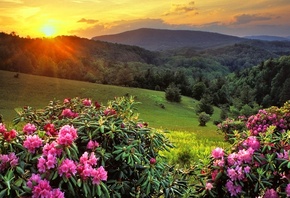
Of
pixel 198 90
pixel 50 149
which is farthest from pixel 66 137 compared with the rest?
pixel 198 90

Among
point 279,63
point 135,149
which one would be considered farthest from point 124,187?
point 279,63

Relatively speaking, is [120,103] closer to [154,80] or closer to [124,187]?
[124,187]

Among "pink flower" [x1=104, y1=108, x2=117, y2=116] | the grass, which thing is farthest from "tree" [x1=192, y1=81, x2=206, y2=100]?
"pink flower" [x1=104, y1=108, x2=117, y2=116]

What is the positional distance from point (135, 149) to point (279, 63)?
12699 centimetres

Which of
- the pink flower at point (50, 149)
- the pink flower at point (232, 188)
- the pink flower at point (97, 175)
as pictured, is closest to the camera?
the pink flower at point (97, 175)

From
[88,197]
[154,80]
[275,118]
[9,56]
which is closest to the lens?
[88,197]

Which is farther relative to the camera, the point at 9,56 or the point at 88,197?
the point at 9,56

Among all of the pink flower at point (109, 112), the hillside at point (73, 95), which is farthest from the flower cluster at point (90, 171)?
the hillside at point (73, 95)

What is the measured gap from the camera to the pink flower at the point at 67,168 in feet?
13.6

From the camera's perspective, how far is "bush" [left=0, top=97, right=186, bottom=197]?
4.17m

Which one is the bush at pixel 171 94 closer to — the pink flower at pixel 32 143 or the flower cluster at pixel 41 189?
the pink flower at pixel 32 143

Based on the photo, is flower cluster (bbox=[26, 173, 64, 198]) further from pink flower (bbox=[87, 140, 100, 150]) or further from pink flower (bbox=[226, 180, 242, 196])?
pink flower (bbox=[226, 180, 242, 196])

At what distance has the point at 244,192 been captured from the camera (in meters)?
5.25

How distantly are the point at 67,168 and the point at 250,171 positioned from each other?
9.56 ft
